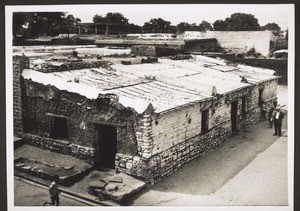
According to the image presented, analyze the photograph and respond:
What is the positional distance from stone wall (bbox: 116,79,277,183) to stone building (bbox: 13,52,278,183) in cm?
1

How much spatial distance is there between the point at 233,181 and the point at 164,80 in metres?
1.84

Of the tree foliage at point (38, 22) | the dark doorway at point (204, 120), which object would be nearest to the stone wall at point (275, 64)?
the dark doorway at point (204, 120)

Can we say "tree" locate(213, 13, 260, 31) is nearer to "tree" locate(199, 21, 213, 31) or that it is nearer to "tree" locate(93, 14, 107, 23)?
"tree" locate(199, 21, 213, 31)

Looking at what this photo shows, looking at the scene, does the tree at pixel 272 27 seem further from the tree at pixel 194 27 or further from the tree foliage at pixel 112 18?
the tree foliage at pixel 112 18

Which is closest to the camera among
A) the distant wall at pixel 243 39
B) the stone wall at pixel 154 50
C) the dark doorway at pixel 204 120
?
the distant wall at pixel 243 39

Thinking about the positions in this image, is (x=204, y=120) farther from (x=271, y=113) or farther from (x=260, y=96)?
(x=260, y=96)

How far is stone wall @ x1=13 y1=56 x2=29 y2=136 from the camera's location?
600 cm

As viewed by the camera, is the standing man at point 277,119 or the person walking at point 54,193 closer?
the person walking at point 54,193

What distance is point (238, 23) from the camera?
617cm

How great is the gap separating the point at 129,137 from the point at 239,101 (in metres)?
2.54

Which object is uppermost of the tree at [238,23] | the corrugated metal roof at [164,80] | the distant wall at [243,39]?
the tree at [238,23]

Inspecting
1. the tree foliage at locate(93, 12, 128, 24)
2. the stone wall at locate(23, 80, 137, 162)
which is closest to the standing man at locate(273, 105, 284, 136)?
the stone wall at locate(23, 80, 137, 162)

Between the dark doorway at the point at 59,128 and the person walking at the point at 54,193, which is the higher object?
the dark doorway at the point at 59,128

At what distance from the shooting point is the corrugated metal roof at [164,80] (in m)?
6.04
